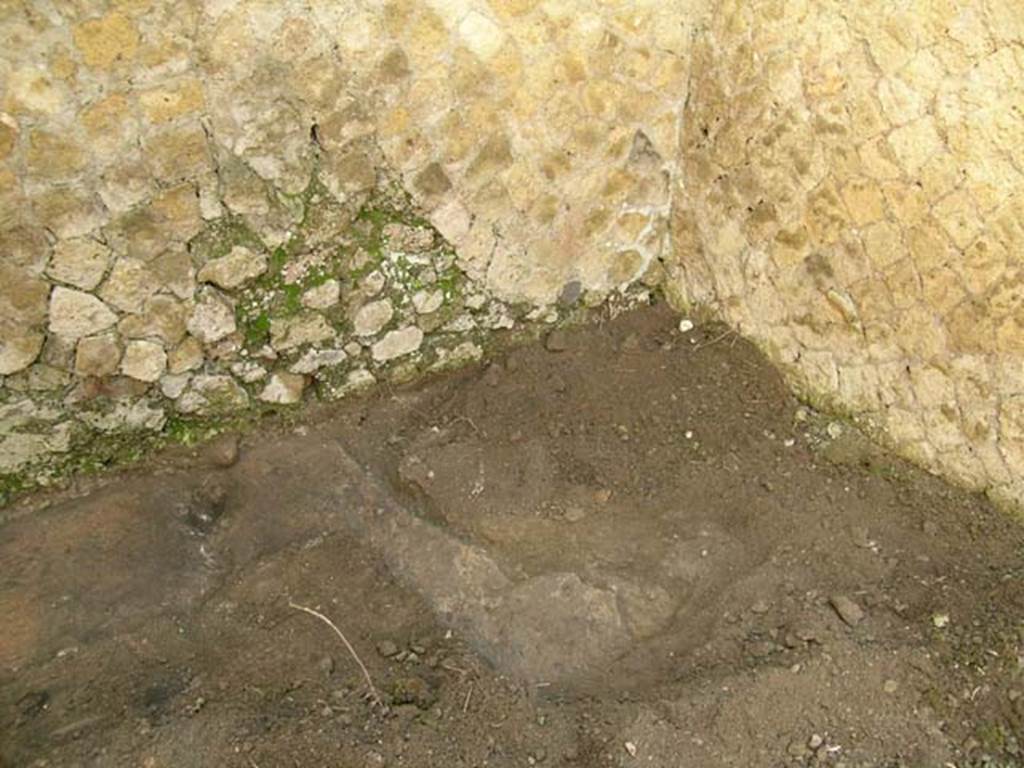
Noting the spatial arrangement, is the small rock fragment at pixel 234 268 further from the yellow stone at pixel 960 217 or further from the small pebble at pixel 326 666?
the yellow stone at pixel 960 217

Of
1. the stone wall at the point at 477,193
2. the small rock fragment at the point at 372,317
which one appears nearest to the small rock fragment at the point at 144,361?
the stone wall at the point at 477,193

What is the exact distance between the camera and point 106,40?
2574mm

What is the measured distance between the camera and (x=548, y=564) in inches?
118

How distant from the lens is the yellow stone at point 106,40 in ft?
8.36

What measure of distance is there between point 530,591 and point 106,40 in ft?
5.70

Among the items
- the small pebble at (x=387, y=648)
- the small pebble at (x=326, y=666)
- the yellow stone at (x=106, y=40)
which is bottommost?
the small pebble at (x=387, y=648)

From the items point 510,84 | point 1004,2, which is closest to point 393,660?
point 510,84

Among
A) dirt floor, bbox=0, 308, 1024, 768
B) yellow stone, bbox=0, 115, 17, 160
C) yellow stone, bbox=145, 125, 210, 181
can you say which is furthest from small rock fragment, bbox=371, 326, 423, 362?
yellow stone, bbox=0, 115, 17, 160

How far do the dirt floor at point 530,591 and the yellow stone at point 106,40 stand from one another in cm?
114

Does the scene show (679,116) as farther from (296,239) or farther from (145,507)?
(145,507)

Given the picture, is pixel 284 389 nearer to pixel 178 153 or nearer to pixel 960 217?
pixel 178 153

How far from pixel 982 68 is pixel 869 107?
339 millimetres

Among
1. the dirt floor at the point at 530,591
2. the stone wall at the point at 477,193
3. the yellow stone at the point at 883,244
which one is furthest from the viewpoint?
the yellow stone at the point at 883,244

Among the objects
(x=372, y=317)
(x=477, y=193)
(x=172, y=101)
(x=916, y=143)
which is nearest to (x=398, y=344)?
(x=372, y=317)
